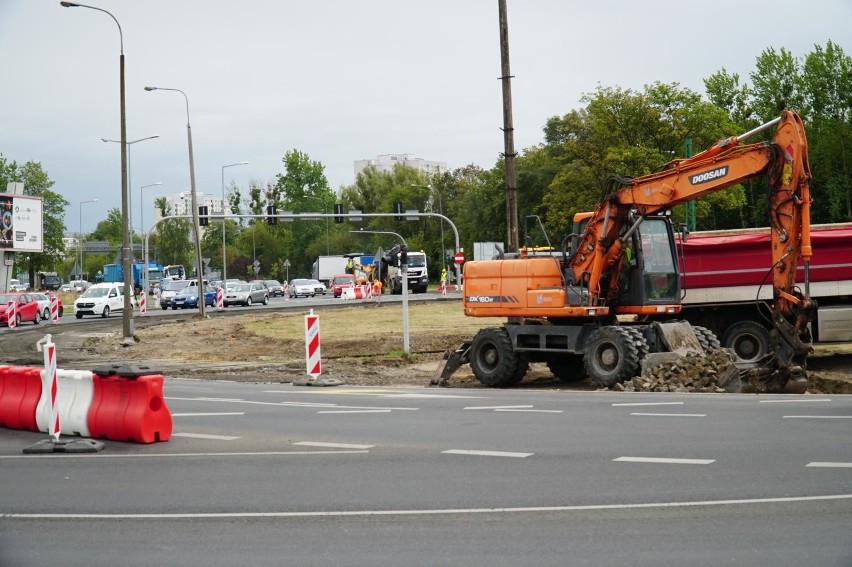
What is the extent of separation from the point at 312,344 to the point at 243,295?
49.7 m

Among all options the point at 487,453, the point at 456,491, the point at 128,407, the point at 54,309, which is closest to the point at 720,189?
the point at 487,453

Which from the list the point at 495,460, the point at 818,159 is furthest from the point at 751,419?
the point at 818,159

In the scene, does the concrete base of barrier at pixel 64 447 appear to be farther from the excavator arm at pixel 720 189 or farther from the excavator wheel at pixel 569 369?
the excavator wheel at pixel 569 369

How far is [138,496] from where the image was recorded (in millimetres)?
10594

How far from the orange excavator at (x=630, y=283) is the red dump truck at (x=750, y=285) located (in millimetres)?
2517

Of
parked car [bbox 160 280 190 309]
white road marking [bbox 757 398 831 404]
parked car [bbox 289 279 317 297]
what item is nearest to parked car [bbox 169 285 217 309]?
parked car [bbox 160 280 190 309]

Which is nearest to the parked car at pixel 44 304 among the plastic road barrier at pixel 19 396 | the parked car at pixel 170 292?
the parked car at pixel 170 292

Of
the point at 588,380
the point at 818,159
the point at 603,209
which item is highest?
the point at 818,159

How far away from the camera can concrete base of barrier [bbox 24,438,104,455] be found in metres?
13.7

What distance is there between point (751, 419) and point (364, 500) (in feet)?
21.9

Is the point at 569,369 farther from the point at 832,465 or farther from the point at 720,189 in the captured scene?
the point at 832,465

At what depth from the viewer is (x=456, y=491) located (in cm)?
1029

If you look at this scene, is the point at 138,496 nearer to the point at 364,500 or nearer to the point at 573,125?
the point at 364,500

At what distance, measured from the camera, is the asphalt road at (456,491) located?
8.07m
